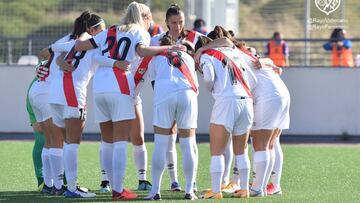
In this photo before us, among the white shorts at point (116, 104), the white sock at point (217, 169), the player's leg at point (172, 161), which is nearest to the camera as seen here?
the white shorts at point (116, 104)

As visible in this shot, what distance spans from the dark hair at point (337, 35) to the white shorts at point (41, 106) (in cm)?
1016

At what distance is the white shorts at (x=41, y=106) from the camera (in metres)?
11.7

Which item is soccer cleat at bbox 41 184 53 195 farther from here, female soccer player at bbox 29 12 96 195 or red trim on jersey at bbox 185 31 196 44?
red trim on jersey at bbox 185 31 196 44

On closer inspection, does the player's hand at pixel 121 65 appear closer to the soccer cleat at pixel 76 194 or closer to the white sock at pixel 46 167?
the soccer cleat at pixel 76 194

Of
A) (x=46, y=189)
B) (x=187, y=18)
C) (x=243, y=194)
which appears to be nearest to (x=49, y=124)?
(x=46, y=189)

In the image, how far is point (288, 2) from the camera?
73.9 feet

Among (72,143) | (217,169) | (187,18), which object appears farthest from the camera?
(187,18)

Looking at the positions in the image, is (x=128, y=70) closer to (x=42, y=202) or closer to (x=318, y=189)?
(x=42, y=202)

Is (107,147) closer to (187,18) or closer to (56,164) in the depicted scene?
(56,164)

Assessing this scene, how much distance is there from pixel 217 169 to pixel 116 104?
1313 millimetres

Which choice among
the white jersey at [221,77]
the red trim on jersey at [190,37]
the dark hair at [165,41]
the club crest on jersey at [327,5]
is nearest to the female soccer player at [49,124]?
the dark hair at [165,41]

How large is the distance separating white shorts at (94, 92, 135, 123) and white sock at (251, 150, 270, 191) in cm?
155

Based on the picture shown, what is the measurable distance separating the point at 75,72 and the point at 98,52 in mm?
461

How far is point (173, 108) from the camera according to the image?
10.6 metres
